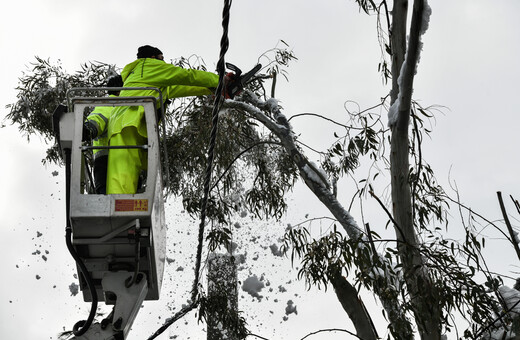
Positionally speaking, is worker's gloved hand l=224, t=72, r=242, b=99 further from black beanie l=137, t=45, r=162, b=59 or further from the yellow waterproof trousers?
the yellow waterproof trousers

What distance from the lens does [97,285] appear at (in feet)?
15.4

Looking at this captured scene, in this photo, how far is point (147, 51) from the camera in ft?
17.3

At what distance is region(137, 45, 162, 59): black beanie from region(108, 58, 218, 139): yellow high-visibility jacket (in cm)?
16

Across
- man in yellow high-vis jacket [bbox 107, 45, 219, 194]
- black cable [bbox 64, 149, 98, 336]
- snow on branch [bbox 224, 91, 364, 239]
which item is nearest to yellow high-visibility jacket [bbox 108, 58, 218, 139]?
man in yellow high-vis jacket [bbox 107, 45, 219, 194]

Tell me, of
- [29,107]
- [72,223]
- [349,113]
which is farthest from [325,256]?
[29,107]

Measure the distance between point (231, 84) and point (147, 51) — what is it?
1.94 feet

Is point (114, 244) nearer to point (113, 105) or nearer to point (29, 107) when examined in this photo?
point (113, 105)

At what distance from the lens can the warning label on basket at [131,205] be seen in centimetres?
427

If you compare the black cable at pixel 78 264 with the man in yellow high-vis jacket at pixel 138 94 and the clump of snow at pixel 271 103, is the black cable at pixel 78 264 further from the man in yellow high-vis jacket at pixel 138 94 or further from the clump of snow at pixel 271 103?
the clump of snow at pixel 271 103

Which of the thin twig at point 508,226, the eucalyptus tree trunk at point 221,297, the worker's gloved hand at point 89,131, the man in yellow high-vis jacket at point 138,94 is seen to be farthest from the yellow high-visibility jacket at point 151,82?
the eucalyptus tree trunk at point 221,297

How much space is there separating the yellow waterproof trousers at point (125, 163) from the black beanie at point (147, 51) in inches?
30.8

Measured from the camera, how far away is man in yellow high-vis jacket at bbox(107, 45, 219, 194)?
14.8 feet

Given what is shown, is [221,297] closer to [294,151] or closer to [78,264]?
[294,151]

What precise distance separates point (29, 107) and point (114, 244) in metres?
6.28
